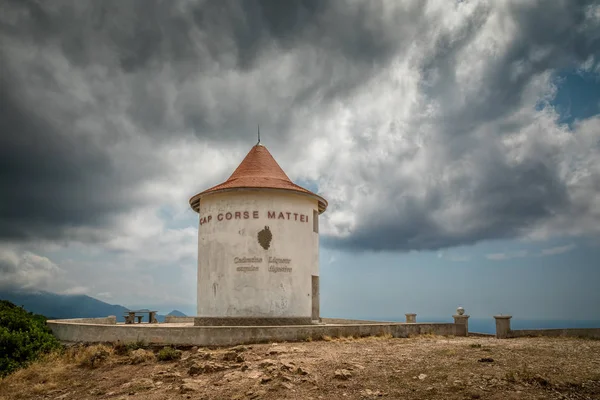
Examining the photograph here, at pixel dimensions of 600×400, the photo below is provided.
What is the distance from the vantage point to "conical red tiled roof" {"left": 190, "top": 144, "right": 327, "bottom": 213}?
23.0 m

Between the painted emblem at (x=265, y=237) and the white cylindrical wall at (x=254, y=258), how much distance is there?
2.6 inches

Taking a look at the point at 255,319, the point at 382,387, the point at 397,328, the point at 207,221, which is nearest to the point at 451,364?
the point at 382,387

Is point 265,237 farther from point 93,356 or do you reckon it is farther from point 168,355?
point 93,356

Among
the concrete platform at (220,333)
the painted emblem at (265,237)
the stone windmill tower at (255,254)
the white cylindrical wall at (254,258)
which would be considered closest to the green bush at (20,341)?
the concrete platform at (220,333)

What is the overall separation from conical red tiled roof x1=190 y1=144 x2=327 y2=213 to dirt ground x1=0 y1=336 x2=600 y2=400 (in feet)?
25.5

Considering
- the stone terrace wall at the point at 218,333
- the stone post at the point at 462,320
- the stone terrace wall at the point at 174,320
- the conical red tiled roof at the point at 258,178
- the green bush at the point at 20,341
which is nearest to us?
the stone terrace wall at the point at 218,333

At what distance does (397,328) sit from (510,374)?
805 cm

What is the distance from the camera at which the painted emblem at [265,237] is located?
22281 mm

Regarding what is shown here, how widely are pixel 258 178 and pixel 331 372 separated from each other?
12.5 metres

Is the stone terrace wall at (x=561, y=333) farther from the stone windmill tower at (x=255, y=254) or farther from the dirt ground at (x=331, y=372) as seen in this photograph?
the stone windmill tower at (x=255, y=254)

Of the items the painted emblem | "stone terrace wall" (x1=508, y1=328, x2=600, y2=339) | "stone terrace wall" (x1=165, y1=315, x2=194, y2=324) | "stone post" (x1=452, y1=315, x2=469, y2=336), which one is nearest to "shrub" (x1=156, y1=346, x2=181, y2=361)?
the painted emblem

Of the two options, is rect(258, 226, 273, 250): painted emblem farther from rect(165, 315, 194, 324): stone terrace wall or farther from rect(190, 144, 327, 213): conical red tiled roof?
rect(165, 315, 194, 324): stone terrace wall

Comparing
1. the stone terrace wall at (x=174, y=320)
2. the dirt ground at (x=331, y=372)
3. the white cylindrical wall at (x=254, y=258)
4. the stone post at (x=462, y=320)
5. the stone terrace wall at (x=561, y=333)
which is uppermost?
the white cylindrical wall at (x=254, y=258)

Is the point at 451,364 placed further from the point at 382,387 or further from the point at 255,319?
the point at 255,319
